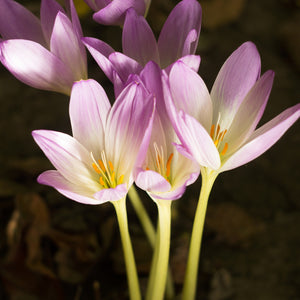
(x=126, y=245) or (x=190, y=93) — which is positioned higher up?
(x=190, y=93)

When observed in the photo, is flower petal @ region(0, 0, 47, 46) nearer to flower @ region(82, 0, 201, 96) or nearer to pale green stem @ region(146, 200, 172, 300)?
flower @ region(82, 0, 201, 96)

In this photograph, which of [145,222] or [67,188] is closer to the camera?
[67,188]

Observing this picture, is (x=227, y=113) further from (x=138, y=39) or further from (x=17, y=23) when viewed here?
(x=17, y=23)

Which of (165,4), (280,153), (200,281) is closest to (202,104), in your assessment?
(200,281)

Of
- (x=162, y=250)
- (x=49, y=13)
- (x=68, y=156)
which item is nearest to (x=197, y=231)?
(x=162, y=250)

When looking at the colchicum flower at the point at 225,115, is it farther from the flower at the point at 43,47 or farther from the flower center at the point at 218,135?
the flower at the point at 43,47

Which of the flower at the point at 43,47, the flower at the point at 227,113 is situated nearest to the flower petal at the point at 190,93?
the flower at the point at 227,113
